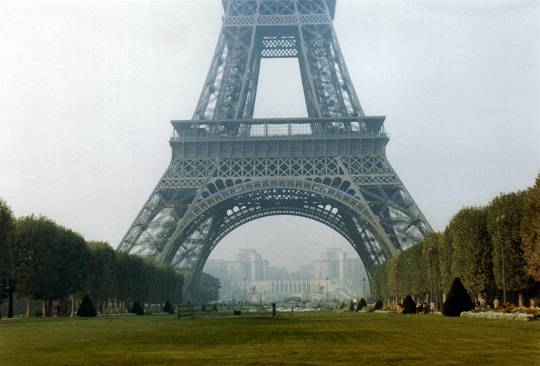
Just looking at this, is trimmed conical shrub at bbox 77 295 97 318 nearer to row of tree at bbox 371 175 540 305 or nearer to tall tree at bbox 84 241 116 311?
tall tree at bbox 84 241 116 311

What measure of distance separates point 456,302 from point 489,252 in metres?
7.73

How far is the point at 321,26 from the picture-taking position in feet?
283

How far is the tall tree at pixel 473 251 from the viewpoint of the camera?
56281 mm

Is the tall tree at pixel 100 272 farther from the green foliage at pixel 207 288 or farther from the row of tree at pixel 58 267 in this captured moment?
the green foliage at pixel 207 288

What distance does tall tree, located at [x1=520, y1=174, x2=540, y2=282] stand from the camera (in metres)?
45.0

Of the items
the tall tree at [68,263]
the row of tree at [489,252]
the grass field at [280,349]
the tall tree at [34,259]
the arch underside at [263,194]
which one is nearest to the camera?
the grass field at [280,349]

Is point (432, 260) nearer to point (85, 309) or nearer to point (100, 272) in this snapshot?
point (85, 309)

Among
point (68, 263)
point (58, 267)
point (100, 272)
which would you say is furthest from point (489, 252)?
point (100, 272)

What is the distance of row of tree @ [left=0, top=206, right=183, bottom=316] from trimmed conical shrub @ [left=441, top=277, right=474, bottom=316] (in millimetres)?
31834

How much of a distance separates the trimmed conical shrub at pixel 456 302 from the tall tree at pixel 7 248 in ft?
104

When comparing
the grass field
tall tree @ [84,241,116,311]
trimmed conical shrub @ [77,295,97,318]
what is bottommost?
the grass field

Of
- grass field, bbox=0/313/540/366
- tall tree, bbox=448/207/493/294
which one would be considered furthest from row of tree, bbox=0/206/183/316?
tall tree, bbox=448/207/493/294

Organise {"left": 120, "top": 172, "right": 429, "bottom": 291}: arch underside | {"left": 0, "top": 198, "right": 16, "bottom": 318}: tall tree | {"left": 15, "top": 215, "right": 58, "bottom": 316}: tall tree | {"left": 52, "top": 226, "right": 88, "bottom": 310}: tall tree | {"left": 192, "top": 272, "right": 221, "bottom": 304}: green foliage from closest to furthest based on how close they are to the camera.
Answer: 1. {"left": 0, "top": 198, "right": 16, "bottom": 318}: tall tree
2. {"left": 15, "top": 215, "right": 58, "bottom": 316}: tall tree
3. {"left": 52, "top": 226, "right": 88, "bottom": 310}: tall tree
4. {"left": 120, "top": 172, "right": 429, "bottom": 291}: arch underside
5. {"left": 192, "top": 272, "right": 221, "bottom": 304}: green foliage

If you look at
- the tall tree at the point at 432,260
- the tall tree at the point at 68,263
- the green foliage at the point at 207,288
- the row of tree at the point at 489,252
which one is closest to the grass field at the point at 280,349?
the row of tree at the point at 489,252
